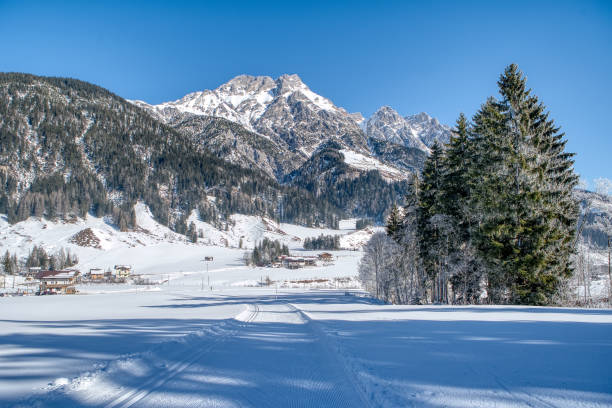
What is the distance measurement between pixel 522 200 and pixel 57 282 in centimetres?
9922

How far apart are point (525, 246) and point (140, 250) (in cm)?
13834

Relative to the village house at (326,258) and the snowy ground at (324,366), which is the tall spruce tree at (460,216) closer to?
the snowy ground at (324,366)

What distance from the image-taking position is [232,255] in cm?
14275

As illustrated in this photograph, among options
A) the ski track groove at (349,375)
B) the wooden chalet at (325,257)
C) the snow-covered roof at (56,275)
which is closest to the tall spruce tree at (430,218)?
the ski track groove at (349,375)

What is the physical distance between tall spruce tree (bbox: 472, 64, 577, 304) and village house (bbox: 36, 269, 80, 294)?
272 ft

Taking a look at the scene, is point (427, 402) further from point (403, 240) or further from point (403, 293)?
point (403, 293)

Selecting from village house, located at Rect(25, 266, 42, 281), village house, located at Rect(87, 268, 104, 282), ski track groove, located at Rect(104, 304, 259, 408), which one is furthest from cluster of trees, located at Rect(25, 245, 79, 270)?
ski track groove, located at Rect(104, 304, 259, 408)

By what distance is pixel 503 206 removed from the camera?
20.5m

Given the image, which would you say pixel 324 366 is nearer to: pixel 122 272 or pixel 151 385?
pixel 151 385

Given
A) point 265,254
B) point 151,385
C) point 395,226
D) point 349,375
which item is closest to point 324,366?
point 349,375

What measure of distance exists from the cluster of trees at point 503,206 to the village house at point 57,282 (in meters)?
79.0

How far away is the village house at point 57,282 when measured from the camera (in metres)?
73.8

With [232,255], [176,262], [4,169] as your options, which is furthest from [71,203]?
[232,255]

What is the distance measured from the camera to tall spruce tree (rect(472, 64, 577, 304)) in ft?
64.4
